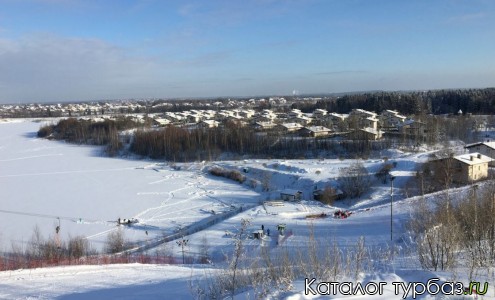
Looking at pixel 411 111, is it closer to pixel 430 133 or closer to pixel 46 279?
pixel 430 133

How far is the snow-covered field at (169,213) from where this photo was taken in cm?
441

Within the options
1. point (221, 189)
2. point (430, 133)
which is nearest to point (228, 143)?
point (221, 189)

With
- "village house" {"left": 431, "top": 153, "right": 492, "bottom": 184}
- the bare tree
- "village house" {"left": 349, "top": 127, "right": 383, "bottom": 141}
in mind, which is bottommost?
the bare tree

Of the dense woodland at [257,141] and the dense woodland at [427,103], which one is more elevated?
the dense woodland at [427,103]

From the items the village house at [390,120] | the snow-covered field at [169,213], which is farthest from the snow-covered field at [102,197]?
the village house at [390,120]

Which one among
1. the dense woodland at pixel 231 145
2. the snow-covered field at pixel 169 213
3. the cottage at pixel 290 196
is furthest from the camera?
the dense woodland at pixel 231 145

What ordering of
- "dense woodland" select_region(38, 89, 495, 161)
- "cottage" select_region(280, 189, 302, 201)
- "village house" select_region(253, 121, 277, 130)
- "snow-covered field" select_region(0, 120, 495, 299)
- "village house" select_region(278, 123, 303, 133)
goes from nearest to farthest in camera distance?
"snow-covered field" select_region(0, 120, 495, 299) → "cottage" select_region(280, 189, 302, 201) → "dense woodland" select_region(38, 89, 495, 161) → "village house" select_region(278, 123, 303, 133) → "village house" select_region(253, 121, 277, 130)

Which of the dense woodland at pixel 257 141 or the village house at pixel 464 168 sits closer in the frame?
the village house at pixel 464 168

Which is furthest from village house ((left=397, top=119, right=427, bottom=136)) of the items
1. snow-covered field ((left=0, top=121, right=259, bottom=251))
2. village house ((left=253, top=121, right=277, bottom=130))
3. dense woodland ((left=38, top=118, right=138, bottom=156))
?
dense woodland ((left=38, top=118, right=138, bottom=156))

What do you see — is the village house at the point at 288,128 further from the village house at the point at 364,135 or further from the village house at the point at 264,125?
the village house at the point at 364,135

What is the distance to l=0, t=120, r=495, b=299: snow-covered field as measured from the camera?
441 cm

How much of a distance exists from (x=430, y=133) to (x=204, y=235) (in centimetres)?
2073

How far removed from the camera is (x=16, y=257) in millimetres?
9875

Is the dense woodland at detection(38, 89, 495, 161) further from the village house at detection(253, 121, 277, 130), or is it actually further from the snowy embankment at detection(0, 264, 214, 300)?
the snowy embankment at detection(0, 264, 214, 300)
